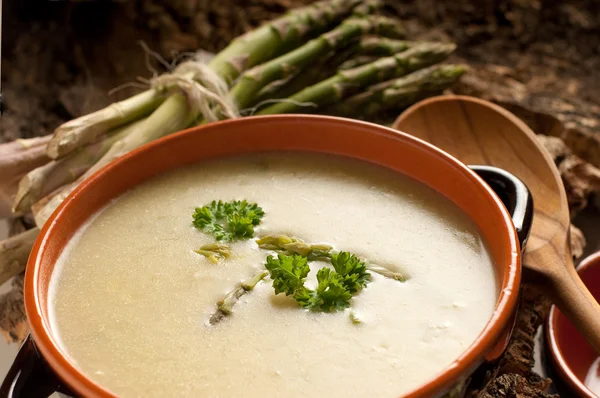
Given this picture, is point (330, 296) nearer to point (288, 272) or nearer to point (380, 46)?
point (288, 272)

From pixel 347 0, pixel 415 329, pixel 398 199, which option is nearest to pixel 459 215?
pixel 398 199

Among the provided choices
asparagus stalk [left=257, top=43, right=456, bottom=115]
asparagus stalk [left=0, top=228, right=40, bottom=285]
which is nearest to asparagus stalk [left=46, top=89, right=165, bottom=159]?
asparagus stalk [left=0, top=228, right=40, bottom=285]

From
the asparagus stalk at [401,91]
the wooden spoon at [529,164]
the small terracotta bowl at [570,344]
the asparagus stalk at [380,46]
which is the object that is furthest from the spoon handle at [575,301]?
the asparagus stalk at [380,46]

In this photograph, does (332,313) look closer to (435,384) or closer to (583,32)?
(435,384)

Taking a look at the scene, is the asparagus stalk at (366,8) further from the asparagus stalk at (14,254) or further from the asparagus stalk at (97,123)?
the asparagus stalk at (14,254)

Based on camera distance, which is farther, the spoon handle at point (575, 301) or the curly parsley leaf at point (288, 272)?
the spoon handle at point (575, 301)
